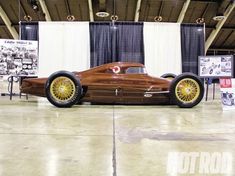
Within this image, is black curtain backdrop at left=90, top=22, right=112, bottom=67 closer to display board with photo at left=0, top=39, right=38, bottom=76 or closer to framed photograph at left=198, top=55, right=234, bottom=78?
display board with photo at left=0, top=39, right=38, bottom=76

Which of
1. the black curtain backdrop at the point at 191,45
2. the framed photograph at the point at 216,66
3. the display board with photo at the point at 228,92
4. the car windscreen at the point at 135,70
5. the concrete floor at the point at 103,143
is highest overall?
the black curtain backdrop at the point at 191,45

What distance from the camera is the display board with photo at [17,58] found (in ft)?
22.7

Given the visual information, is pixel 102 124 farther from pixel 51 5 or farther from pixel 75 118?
pixel 51 5

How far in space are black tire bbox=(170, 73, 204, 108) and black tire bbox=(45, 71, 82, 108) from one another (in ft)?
5.27

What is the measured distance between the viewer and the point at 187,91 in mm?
5465

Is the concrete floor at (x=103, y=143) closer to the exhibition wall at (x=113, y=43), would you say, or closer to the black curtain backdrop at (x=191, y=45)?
the exhibition wall at (x=113, y=43)

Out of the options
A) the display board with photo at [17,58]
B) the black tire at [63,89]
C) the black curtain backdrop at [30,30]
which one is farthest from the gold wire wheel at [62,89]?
the black curtain backdrop at [30,30]

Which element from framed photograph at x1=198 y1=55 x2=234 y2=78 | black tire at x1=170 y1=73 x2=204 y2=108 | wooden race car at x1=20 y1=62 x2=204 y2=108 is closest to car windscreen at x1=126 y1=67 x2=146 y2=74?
wooden race car at x1=20 y1=62 x2=204 y2=108

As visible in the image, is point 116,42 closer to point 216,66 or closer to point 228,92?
point 216,66

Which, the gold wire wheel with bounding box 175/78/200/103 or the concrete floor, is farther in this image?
the gold wire wheel with bounding box 175/78/200/103

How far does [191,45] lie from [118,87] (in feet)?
14.7

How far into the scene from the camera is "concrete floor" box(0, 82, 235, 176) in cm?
193

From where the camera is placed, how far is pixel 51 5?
14164 mm

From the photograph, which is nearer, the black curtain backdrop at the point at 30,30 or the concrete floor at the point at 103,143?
the concrete floor at the point at 103,143
